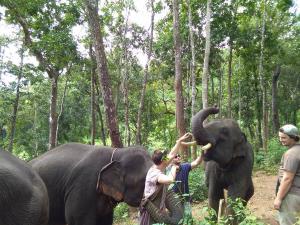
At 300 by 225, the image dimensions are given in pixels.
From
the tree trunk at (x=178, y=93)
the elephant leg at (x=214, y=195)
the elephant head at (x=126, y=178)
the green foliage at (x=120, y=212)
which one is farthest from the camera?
the tree trunk at (x=178, y=93)

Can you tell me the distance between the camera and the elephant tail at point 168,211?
5.03 meters

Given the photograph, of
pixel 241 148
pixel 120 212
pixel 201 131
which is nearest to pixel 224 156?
pixel 241 148

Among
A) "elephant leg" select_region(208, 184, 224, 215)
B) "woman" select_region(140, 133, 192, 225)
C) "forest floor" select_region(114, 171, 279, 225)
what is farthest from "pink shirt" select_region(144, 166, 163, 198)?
"elephant leg" select_region(208, 184, 224, 215)

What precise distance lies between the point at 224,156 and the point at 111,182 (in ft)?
6.36

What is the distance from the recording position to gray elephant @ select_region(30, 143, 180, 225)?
5637 millimetres

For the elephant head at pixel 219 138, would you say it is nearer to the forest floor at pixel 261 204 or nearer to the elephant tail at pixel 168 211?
the forest floor at pixel 261 204

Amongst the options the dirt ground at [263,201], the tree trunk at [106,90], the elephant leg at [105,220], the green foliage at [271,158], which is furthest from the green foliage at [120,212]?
the green foliage at [271,158]

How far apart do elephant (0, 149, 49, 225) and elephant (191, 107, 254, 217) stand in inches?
113

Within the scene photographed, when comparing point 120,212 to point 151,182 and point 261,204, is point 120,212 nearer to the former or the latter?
point 261,204

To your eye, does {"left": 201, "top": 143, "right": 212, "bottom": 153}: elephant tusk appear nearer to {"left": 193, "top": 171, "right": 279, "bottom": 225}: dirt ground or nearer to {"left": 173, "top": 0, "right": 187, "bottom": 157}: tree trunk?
{"left": 193, "top": 171, "right": 279, "bottom": 225}: dirt ground

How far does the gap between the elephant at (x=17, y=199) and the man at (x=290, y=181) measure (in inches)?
101

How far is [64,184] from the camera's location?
6.08 m

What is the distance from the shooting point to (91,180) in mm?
5867

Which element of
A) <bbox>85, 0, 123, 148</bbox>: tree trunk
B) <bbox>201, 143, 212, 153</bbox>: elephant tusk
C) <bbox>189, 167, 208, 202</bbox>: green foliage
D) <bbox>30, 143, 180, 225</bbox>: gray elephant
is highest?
<bbox>85, 0, 123, 148</bbox>: tree trunk
